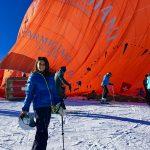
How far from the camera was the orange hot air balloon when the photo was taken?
80.4 ft

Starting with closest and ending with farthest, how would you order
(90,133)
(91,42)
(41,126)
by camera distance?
(41,126)
(90,133)
(91,42)

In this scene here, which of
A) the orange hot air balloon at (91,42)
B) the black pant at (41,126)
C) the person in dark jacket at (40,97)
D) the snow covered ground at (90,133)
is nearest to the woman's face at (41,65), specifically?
the person in dark jacket at (40,97)

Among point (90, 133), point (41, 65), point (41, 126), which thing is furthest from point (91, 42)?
point (41, 126)

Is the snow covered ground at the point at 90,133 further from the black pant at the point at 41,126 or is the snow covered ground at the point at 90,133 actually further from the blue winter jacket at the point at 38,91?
the blue winter jacket at the point at 38,91

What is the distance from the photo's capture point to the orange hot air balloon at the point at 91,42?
24.5 m

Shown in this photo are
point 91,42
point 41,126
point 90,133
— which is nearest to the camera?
point 41,126

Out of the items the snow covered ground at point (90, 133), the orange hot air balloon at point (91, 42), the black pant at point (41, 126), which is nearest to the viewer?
the black pant at point (41, 126)

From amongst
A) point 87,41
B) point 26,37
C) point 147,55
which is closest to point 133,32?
point 147,55

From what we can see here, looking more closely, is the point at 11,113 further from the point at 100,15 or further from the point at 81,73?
the point at 100,15

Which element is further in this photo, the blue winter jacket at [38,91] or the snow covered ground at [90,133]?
the snow covered ground at [90,133]

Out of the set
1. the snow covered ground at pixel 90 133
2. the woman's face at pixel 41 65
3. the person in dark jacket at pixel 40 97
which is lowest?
the snow covered ground at pixel 90 133

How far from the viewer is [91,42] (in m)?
27.1

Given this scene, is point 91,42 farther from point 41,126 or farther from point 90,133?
point 41,126

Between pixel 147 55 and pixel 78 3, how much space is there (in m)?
7.75
